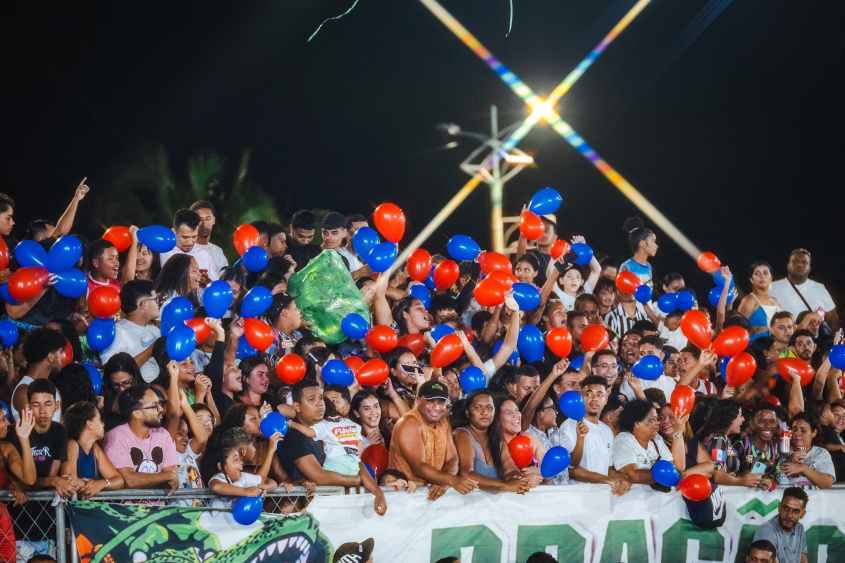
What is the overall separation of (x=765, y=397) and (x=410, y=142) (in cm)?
1542

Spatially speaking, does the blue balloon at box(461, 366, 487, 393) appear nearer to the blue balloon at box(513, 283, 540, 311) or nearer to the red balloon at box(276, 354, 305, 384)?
the blue balloon at box(513, 283, 540, 311)

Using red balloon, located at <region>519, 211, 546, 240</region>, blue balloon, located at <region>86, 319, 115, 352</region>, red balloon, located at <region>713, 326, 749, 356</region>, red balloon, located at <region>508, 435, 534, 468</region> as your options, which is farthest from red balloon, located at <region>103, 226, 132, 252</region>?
red balloon, located at <region>713, 326, 749, 356</region>

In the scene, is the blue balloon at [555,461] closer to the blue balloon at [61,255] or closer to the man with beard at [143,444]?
the man with beard at [143,444]

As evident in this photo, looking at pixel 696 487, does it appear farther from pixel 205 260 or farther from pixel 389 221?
pixel 205 260

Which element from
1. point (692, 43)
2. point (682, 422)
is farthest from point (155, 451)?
point (692, 43)

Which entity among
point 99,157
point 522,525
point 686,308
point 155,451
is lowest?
point 522,525

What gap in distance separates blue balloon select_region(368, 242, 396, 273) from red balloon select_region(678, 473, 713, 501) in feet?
8.85

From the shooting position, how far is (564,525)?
239 inches

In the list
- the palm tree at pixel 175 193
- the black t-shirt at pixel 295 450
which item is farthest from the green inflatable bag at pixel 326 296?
the palm tree at pixel 175 193

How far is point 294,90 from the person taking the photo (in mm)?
21531

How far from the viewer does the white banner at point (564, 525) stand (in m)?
A: 5.59

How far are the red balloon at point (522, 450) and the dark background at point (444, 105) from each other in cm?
973

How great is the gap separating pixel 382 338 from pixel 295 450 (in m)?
1.54

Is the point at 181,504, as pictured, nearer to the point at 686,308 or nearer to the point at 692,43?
the point at 686,308
